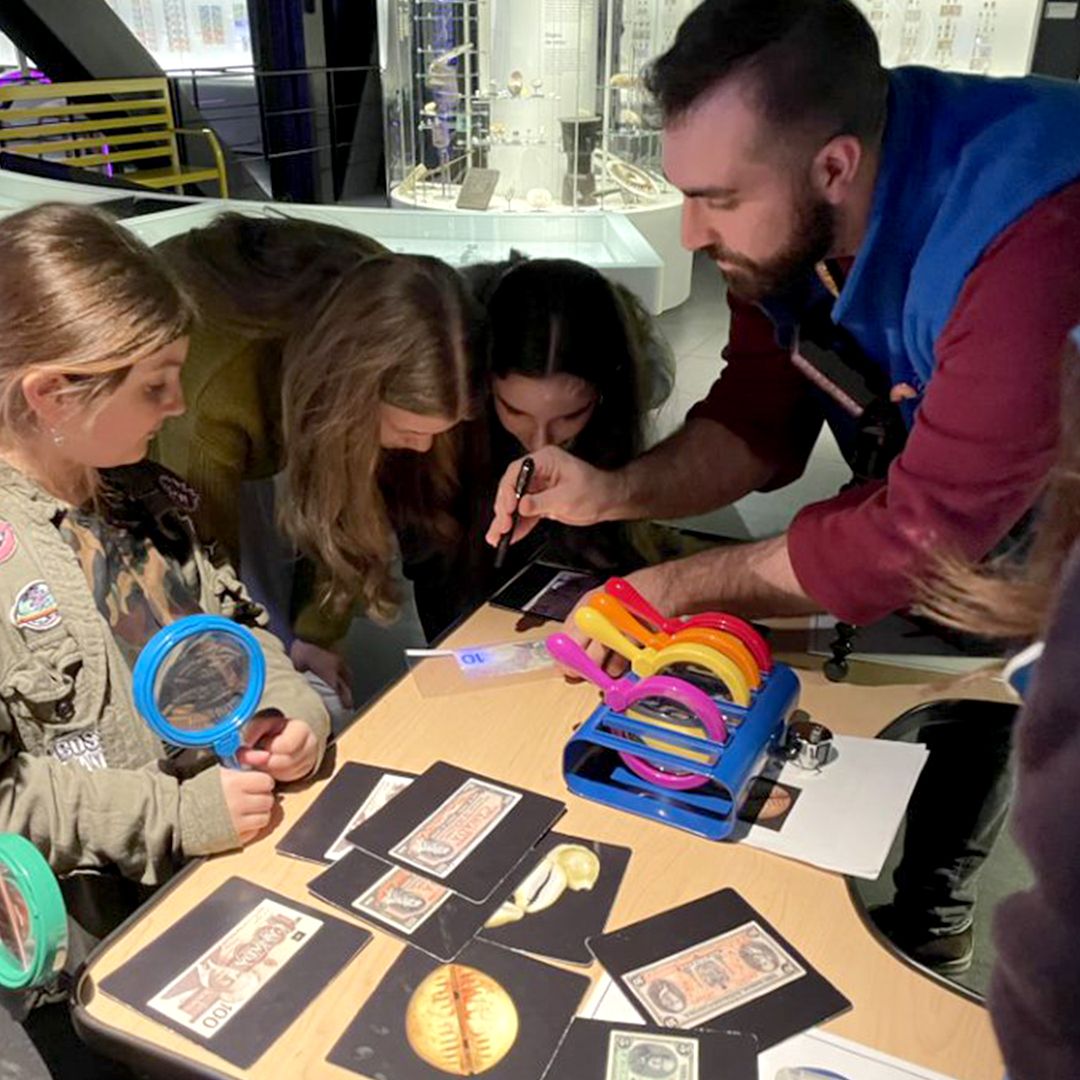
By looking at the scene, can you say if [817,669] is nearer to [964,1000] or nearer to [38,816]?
[964,1000]

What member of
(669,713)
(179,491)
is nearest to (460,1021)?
(669,713)

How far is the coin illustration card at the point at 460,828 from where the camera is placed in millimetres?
980

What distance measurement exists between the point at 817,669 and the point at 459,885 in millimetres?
594

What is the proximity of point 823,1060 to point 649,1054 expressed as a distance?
0.14m

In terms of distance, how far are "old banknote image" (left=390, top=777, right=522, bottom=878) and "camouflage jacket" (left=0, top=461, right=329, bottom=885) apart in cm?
18

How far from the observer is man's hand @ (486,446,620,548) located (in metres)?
1.50

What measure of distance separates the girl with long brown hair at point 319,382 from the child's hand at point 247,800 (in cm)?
59

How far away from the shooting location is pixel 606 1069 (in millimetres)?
792

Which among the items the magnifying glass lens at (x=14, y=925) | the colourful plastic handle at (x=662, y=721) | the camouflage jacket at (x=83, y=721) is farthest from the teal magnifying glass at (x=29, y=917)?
the colourful plastic handle at (x=662, y=721)

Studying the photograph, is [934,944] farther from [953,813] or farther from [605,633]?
[605,633]

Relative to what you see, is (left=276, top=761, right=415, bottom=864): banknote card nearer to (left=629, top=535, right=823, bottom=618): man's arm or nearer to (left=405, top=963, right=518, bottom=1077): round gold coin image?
(left=405, top=963, right=518, bottom=1077): round gold coin image

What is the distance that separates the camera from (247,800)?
101cm

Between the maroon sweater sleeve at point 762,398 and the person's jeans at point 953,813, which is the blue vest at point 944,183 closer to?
the maroon sweater sleeve at point 762,398

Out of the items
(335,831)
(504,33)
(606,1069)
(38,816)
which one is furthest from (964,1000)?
(504,33)
